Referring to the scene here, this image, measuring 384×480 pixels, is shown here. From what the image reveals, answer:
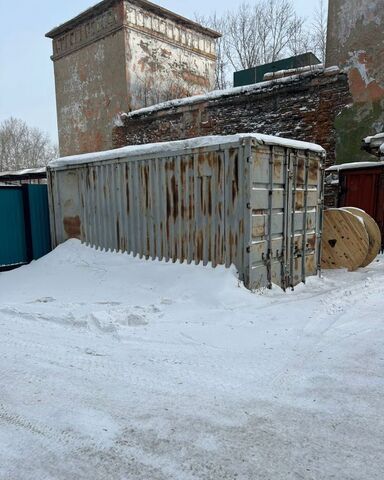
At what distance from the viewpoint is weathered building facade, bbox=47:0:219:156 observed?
15.0m

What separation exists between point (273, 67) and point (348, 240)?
11133mm

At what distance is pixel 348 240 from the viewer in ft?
23.8

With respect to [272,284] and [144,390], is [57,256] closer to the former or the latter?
[272,284]

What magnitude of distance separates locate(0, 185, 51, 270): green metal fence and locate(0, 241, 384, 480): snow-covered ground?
9.00ft

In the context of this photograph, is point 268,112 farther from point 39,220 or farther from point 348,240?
point 39,220

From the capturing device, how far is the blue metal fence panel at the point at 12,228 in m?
7.82

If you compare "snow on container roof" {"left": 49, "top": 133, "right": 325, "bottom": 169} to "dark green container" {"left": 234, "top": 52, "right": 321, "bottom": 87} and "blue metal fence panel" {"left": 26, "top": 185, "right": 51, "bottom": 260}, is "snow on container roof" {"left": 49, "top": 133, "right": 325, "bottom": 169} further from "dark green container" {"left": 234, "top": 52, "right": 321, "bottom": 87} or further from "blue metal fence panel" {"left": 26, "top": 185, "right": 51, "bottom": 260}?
"dark green container" {"left": 234, "top": 52, "right": 321, "bottom": 87}

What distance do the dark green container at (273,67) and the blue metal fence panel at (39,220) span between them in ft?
37.8

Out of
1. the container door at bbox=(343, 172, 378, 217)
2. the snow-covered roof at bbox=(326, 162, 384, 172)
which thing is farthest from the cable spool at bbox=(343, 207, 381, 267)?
the snow-covered roof at bbox=(326, 162, 384, 172)

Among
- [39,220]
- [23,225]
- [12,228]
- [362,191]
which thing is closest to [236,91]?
[362,191]

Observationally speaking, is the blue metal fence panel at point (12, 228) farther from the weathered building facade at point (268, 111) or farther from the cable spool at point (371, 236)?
the cable spool at point (371, 236)

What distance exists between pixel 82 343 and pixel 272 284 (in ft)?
10.8

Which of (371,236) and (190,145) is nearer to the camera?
(190,145)

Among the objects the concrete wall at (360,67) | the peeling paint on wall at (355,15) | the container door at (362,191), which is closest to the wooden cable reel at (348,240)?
the container door at (362,191)
